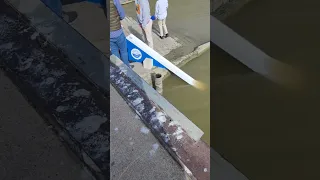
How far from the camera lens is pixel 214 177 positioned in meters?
2.85

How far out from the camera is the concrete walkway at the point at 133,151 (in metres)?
2.88

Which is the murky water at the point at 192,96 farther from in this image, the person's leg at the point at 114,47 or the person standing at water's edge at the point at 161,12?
the person's leg at the point at 114,47

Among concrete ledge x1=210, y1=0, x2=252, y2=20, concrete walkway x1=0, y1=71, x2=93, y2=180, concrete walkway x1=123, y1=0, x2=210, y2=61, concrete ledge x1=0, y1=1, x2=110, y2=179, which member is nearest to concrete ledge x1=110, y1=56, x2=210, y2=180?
concrete ledge x1=0, y1=1, x2=110, y2=179

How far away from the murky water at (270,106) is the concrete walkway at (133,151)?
1.94 m

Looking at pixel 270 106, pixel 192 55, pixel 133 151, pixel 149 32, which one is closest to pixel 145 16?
pixel 149 32

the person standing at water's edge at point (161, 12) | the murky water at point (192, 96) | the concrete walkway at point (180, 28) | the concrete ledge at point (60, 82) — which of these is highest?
the concrete ledge at point (60, 82)

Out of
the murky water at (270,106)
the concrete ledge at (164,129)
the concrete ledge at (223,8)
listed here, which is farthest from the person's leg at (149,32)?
the concrete ledge at (164,129)

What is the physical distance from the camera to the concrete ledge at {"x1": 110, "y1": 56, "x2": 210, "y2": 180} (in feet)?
9.57

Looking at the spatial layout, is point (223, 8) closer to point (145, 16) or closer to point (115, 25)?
point (145, 16)

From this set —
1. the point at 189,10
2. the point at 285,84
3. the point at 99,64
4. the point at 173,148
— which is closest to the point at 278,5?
the point at 189,10

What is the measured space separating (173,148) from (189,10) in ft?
21.6

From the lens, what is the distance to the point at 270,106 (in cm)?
647

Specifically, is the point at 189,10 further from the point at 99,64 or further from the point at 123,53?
the point at 99,64

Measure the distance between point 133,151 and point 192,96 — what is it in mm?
4116
